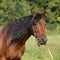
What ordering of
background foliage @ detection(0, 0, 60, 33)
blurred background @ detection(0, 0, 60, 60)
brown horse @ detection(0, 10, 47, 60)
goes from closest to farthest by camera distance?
brown horse @ detection(0, 10, 47, 60) → blurred background @ detection(0, 0, 60, 60) → background foliage @ detection(0, 0, 60, 33)

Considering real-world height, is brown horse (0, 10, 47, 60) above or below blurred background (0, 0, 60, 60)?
above

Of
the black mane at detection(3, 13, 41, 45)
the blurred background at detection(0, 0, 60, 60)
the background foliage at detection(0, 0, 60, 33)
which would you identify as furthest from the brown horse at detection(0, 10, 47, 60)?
the background foliage at detection(0, 0, 60, 33)

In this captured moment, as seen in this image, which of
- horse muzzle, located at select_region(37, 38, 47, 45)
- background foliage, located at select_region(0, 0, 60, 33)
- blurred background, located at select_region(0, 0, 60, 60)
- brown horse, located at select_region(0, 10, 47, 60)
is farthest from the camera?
background foliage, located at select_region(0, 0, 60, 33)

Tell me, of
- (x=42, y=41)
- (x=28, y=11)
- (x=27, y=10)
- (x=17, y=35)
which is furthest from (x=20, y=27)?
(x=27, y=10)

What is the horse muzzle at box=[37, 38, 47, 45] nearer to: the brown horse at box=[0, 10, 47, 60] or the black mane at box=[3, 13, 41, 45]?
the brown horse at box=[0, 10, 47, 60]

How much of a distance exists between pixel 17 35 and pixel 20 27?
19 cm

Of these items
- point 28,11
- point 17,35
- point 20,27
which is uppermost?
point 20,27

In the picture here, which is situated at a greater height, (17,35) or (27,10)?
(17,35)

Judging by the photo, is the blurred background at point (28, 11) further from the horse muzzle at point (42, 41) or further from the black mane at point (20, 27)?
the horse muzzle at point (42, 41)

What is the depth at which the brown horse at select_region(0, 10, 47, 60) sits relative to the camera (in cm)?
644

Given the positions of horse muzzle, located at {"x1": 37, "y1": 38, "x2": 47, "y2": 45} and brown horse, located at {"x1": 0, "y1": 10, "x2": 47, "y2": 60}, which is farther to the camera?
brown horse, located at {"x1": 0, "y1": 10, "x2": 47, "y2": 60}

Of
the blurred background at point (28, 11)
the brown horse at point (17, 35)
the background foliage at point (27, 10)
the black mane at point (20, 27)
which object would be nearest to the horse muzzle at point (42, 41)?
the brown horse at point (17, 35)

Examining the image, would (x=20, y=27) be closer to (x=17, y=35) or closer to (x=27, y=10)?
(x=17, y=35)

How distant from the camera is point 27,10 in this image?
34.8 m
